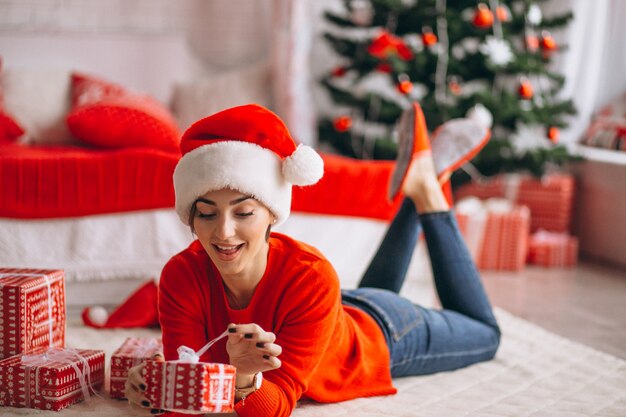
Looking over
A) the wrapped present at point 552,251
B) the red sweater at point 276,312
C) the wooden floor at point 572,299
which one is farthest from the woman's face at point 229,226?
the wrapped present at point 552,251

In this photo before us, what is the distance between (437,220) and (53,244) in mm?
1308

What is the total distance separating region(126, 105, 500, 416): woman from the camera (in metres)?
1.50

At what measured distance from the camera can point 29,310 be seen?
1.85 metres

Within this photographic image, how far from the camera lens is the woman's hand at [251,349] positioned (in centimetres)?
142

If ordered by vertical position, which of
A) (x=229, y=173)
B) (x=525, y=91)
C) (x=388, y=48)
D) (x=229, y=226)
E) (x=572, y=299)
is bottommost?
(x=572, y=299)

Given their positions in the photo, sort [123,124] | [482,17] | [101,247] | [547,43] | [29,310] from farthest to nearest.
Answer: [547,43] < [482,17] < [123,124] < [101,247] < [29,310]

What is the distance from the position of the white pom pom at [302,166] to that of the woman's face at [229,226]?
3.5 inches

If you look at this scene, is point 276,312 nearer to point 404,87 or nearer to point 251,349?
point 251,349

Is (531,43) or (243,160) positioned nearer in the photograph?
(243,160)

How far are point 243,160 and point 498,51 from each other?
247cm

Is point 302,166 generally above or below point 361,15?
below

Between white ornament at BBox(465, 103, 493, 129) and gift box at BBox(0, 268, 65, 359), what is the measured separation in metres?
2.06

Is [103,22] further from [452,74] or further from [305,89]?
[452,74]

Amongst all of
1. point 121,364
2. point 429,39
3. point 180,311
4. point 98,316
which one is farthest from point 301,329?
point 429,39
